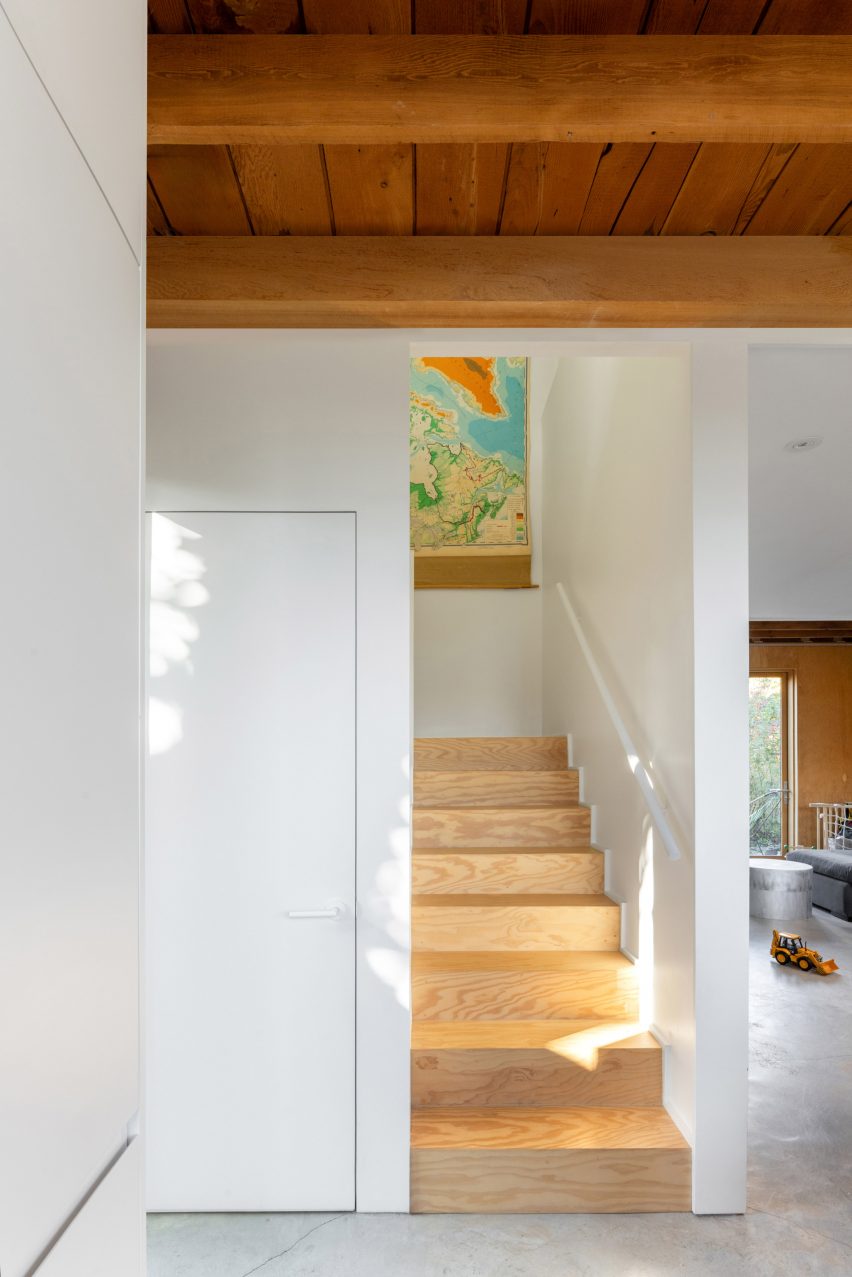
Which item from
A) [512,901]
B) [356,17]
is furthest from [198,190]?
[512,901]

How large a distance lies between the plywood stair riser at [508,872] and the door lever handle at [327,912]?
3.13ft

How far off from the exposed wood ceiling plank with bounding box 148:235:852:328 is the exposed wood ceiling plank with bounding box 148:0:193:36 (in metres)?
0.74

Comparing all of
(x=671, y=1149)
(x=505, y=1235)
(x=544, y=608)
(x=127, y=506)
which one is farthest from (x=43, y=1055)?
(x=544, y=608)

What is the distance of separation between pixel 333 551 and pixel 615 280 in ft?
3.58

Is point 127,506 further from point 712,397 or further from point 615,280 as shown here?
point 712,397

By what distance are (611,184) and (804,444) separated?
2.19 m

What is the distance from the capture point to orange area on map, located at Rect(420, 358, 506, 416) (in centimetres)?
558

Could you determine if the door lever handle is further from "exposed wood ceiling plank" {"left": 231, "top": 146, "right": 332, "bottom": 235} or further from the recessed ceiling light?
the recessed ceiling light

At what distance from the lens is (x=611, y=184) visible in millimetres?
2129

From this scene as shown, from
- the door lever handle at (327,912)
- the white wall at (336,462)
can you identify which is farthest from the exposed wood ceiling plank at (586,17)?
the door lever handle at (327,912)

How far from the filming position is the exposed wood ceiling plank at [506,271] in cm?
239

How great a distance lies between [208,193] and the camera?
7.09ft

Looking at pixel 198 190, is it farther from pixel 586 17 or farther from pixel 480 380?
pixel 480 380

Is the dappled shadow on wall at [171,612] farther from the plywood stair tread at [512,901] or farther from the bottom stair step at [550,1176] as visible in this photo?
the bottom stair step at [550,1176]
